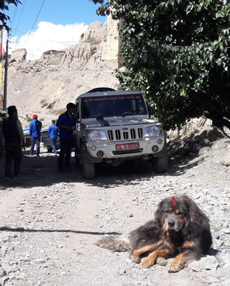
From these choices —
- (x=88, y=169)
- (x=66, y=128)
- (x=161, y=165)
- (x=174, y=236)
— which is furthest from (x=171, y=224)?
(x=66, y=128)

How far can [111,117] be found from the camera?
37.5 ft

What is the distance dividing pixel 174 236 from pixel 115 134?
6364 mm

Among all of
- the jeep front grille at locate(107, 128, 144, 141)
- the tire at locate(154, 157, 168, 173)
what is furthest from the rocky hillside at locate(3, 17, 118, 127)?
the jeep front grille at locate(107, 128, 144, 141)

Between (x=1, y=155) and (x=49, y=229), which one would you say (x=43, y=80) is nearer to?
(x=1, y=155)

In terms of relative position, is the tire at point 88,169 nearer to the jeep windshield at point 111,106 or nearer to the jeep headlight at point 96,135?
the jeep headlight at point 96,135

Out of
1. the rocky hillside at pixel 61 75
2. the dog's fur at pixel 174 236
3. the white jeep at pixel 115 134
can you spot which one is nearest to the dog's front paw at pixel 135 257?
the dog's fur at pixel 174 236

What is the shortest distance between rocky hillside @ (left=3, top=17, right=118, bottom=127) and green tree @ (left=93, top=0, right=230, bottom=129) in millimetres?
42744

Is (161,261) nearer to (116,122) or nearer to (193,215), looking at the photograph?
(193,215)

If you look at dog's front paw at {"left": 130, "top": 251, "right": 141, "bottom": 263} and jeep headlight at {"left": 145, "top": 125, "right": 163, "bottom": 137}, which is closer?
dog's front paw at {"left": 130, "top": 251, "right": 141, "bottom": 263}

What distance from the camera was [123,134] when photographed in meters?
10.6

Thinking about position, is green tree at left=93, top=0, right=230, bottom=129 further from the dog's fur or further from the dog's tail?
Answer: the dog's fur

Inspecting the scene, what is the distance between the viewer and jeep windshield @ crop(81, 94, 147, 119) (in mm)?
11609

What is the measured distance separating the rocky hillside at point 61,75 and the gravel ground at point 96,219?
45.1 metres

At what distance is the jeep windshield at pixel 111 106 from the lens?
457 inches
